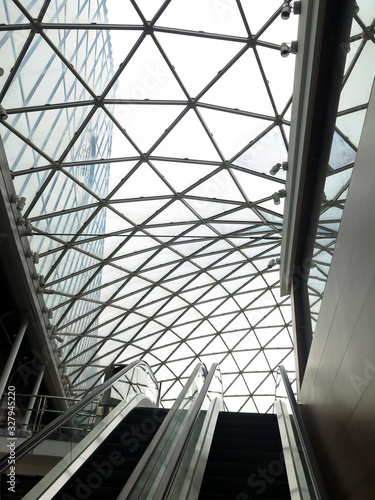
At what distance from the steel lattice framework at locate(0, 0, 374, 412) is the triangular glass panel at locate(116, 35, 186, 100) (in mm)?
41

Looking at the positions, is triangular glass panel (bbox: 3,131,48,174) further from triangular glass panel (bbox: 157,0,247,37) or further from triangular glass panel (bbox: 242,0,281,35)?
triangular glass panel (bbox: 242,0,281,35)

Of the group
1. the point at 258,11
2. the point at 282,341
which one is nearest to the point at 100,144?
the point at 258,11

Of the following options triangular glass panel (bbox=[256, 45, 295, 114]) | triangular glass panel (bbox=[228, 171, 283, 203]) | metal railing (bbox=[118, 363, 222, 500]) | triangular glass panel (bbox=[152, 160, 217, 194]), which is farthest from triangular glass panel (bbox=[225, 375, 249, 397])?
metal railing (bbox=[118, 363, 222, 500])

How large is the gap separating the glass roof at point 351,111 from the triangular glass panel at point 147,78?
9.48 m

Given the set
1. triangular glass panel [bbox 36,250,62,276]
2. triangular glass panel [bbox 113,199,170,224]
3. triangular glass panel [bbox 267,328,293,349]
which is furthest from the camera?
triangular glass panel [bbox 267,328,293,349]

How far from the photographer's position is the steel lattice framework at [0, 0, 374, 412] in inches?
578

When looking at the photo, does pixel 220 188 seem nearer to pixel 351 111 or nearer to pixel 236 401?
pixel 351 111

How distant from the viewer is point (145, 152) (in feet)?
62.4

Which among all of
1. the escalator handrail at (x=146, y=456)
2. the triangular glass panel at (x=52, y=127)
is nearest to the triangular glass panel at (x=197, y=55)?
the triangular glass panel at (x=52, y=127)

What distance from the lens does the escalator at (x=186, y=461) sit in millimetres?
6762

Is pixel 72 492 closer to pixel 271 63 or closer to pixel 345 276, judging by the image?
pixel 345 276

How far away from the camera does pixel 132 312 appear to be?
29.6m

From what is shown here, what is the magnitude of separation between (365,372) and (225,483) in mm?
3893

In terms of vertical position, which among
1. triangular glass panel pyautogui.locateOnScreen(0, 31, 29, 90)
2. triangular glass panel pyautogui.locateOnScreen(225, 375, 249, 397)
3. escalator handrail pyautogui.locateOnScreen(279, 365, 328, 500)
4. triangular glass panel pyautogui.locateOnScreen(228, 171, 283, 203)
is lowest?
escalator handrail pyautogui.locateOnScreen(279, 365, 328, 500)
